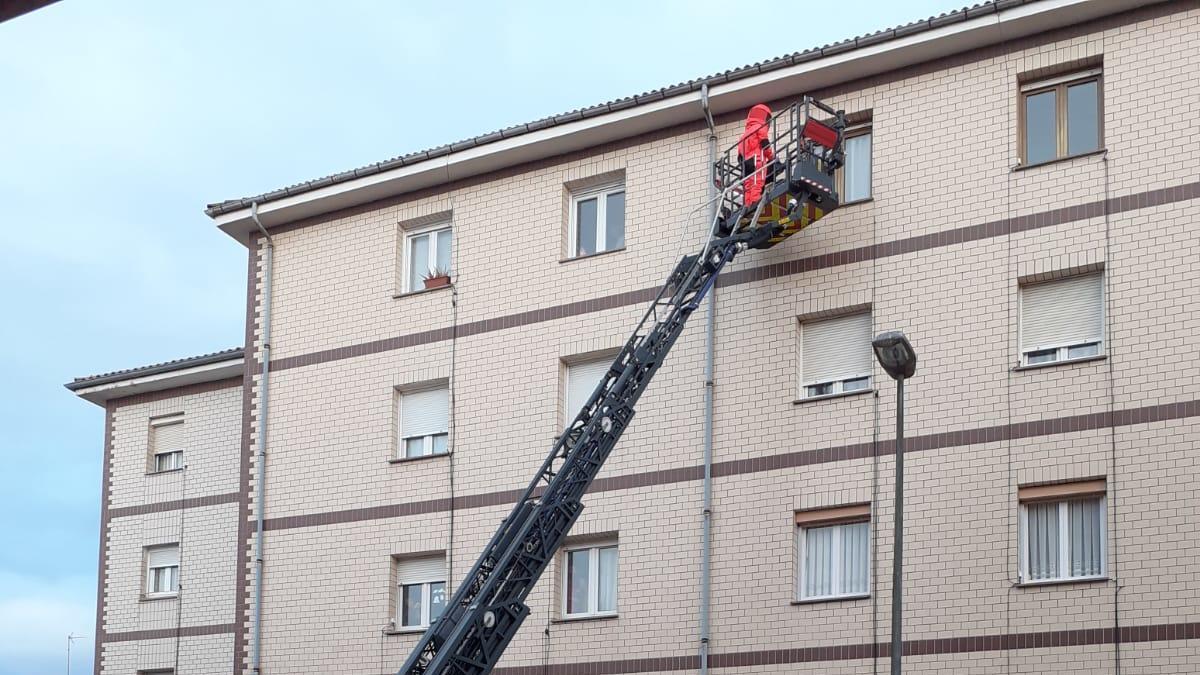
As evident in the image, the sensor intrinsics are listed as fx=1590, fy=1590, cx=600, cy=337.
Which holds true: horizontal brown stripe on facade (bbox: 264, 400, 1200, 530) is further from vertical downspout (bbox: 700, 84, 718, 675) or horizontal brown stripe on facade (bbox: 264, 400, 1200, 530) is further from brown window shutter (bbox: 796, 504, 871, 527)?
brown window shutter (bbox: 796, 504, 871, 527)

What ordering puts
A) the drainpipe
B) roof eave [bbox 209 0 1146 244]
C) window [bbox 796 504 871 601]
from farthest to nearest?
the drainpipe → window [bbox 796 504 871 601] → roof eave [bbox 209 0 1146 244]

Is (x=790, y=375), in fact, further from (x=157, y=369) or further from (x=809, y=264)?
(x=157, y=369)

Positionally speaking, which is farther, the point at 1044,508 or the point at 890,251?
the point at 890,251

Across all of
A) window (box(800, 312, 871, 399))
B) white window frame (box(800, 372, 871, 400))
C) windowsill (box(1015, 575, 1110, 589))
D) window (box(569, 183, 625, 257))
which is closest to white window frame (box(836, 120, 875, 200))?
window (box(800, 312, 871, 399))

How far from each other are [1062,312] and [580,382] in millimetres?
6815

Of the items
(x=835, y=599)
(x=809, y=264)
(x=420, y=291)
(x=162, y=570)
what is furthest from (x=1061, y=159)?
(x=162, y=570)

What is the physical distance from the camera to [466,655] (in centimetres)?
1770

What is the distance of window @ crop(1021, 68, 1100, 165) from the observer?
18.8 meters

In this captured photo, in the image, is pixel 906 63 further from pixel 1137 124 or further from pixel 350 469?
pixel 350 469

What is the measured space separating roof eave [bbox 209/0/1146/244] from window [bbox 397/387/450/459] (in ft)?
10.7

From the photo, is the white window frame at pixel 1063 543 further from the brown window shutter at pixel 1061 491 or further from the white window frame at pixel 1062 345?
the white window frame at pixel 1062 345

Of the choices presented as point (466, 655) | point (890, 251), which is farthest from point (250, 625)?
point (890, 251)

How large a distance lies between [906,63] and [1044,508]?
590cm

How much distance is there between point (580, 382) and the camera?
870 inches
